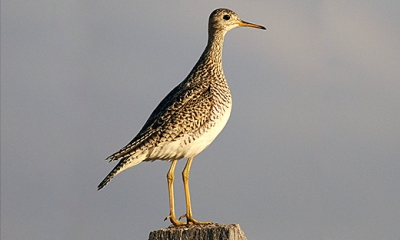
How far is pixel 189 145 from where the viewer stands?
13688 millimetres

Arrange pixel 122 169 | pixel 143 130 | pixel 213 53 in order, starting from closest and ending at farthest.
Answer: pixel 122 169 < pixel 143 130 < pixel 213 53

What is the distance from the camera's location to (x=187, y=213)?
13.2m

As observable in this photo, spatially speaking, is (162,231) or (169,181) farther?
(169,181)

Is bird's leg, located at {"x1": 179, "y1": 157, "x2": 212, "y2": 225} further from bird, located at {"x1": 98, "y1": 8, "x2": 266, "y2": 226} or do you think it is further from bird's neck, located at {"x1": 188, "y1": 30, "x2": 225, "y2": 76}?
bird's neck, located at {"x1": 188, "y1": 30, "x2": 225, "y2": 76}

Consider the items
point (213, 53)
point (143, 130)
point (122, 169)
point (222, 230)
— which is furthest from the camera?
point (213, 53)

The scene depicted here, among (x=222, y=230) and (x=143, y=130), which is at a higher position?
(x=143, y=130)

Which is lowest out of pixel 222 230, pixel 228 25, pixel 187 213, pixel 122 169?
pixel 222 230

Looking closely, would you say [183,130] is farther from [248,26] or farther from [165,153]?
[248,26]

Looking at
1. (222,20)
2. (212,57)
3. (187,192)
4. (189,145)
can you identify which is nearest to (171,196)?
(187,192)

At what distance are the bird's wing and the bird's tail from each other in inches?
4.3

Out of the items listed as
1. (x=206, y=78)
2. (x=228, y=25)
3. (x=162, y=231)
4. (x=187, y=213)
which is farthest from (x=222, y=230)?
(x=228, y=25)

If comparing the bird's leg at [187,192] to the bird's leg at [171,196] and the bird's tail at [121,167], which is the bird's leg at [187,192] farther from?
the bird's tail at [121,167]

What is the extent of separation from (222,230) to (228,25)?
7914 millimetres

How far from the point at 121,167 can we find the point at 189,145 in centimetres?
143
